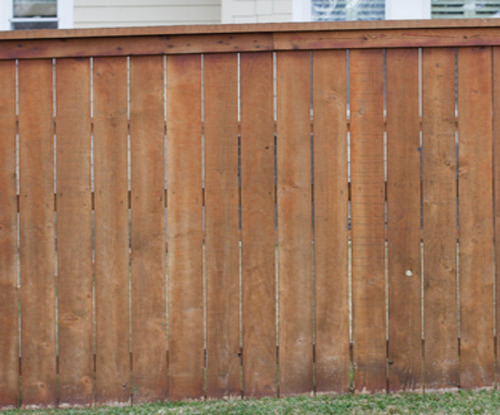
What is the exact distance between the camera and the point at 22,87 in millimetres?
2479

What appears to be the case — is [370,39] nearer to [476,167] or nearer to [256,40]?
[256,40]

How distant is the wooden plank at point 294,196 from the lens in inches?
97.5

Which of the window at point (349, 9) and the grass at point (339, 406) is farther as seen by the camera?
the window at point (349, 9)

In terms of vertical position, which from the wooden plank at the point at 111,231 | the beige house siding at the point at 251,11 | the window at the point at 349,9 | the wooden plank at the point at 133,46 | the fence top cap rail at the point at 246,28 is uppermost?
the window at the point at 349,9

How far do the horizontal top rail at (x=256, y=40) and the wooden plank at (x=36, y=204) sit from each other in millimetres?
107

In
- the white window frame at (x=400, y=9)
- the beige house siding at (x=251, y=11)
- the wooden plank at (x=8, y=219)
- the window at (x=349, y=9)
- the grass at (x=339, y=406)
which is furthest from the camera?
the window at (x=349, y=9)

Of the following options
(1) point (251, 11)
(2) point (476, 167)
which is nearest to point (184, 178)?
(2) point (476, 167)

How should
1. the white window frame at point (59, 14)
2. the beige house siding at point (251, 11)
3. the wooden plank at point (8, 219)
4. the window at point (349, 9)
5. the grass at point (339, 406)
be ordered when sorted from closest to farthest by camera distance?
the grass at point (339, 406) → the wooden plank at point (8, 219) → the beige house siding at point (251, 11) → the window at point (349, 9) → the white window frame at point (59, 14)

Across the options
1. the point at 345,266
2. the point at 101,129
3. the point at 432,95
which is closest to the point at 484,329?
the point at 345,266

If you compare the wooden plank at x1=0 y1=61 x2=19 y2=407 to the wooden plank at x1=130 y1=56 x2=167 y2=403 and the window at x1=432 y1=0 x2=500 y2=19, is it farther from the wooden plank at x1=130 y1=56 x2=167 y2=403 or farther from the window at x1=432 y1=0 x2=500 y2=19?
the window at x1=432 y1=0 x2=500 y2=19

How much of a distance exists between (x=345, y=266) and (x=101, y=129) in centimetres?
130

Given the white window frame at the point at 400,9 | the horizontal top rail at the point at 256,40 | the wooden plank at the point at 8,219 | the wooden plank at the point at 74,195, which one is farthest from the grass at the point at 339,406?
the white window frame at the point at 400,9

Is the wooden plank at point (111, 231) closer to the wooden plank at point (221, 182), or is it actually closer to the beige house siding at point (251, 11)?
the wooden plank at point (221, 182)

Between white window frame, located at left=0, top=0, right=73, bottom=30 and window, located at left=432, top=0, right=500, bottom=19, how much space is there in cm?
396
